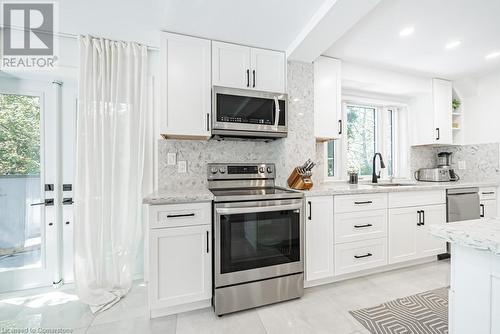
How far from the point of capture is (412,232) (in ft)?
7.84

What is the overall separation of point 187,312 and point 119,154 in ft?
4.93

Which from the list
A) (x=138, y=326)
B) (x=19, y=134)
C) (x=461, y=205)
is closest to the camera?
(x=138, y=326)

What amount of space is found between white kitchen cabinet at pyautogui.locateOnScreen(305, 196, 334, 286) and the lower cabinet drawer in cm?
10

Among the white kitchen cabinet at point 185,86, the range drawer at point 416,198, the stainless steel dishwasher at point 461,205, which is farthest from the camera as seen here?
the stainless steel dishwasher at point 461,205

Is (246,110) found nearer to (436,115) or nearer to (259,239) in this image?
(259,239)

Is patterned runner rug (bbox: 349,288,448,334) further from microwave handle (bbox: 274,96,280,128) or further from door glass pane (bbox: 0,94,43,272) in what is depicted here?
door glass pane (bbox: 0,94,43,272)

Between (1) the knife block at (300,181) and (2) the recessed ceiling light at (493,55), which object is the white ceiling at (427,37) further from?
(1) the knife block at (300,181)

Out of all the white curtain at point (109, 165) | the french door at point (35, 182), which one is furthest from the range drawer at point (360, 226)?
the french door at point (35, 182)

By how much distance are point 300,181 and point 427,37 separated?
1.88 meters

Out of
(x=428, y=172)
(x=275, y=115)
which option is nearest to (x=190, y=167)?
(x=275, y=115)

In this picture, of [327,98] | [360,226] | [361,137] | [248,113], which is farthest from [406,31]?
[360,226]

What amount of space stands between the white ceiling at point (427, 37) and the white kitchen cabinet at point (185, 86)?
4.57 feet

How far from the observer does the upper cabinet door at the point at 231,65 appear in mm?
2021
